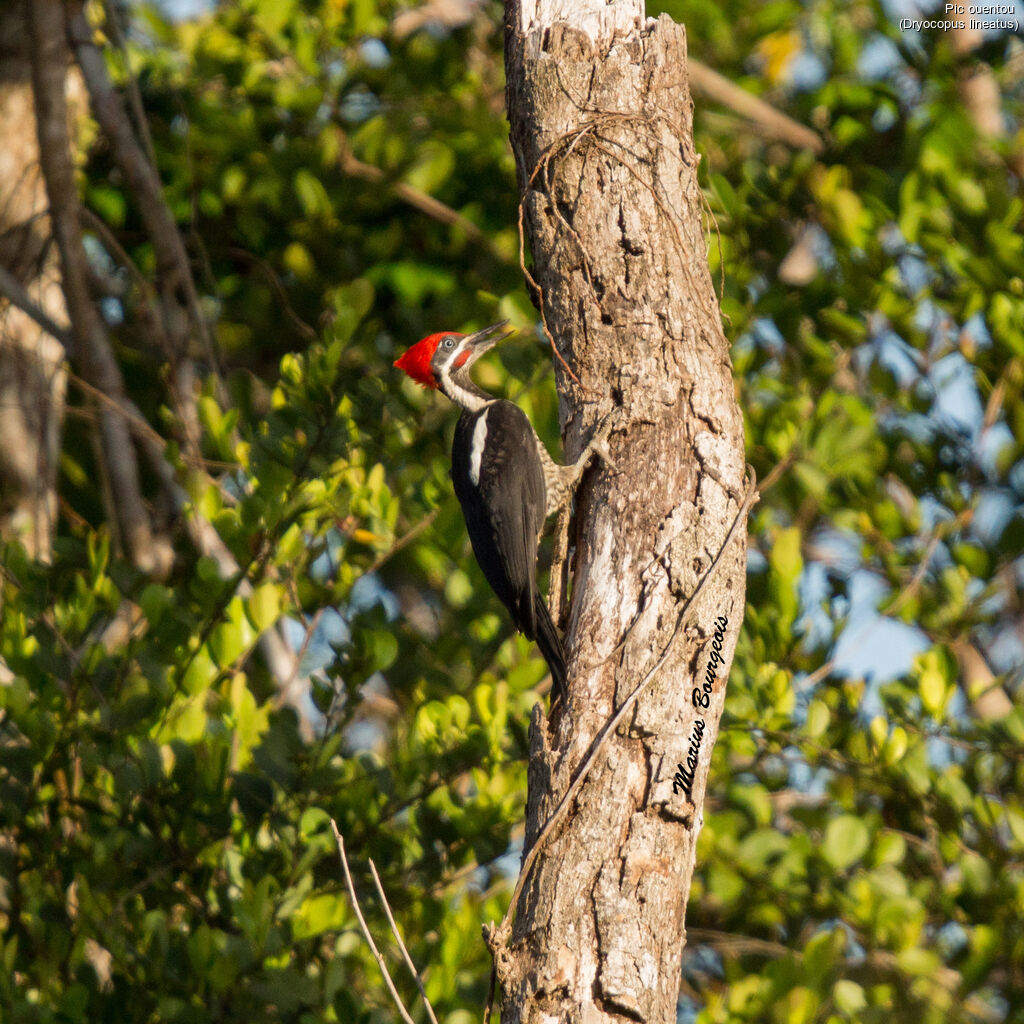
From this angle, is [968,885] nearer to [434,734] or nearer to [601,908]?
[434,734]

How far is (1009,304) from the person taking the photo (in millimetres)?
4594

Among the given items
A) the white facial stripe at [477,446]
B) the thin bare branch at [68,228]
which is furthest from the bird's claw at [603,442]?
the thin bare branch at [68,228]

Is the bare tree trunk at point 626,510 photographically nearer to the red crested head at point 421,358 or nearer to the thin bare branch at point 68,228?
the red crested head at point 421,358

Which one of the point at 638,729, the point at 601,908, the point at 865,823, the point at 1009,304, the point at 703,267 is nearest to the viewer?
Answer: the point at 601,908

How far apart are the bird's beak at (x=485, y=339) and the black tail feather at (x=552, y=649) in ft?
3.99

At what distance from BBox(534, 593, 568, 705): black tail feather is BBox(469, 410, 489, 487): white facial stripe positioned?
0.63 m

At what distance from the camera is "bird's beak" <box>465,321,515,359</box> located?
4188 millimetres

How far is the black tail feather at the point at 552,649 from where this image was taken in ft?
8.95

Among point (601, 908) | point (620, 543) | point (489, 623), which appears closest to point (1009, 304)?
point (489, 623)

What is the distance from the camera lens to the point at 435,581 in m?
5.16

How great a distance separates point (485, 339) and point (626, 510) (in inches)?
66.4

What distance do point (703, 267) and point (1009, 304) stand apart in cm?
206

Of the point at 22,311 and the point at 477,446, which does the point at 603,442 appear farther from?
the point at 22,311

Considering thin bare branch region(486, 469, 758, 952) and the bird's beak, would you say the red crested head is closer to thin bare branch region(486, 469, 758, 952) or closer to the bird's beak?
the bird's beak
